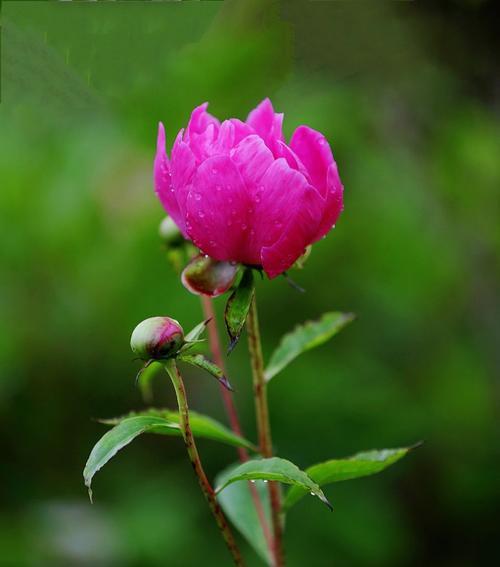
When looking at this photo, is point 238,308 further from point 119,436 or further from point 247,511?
point 247,511

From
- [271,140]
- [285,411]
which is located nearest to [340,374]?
[285,411]

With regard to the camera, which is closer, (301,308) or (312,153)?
(312,153)

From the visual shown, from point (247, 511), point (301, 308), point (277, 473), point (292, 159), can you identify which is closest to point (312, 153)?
point (292, 159)

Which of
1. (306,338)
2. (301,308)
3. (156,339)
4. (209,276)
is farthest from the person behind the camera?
(301,308)

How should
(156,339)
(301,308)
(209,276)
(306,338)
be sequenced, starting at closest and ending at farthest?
(156,339), (209,276), (306,338), (301,308)

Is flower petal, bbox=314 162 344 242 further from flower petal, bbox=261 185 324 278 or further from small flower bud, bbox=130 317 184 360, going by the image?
small flower bud, bbox=130 317 184 360

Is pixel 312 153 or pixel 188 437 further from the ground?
pixel 312 153

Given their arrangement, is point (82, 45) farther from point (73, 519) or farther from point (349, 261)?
point (349, 261)
